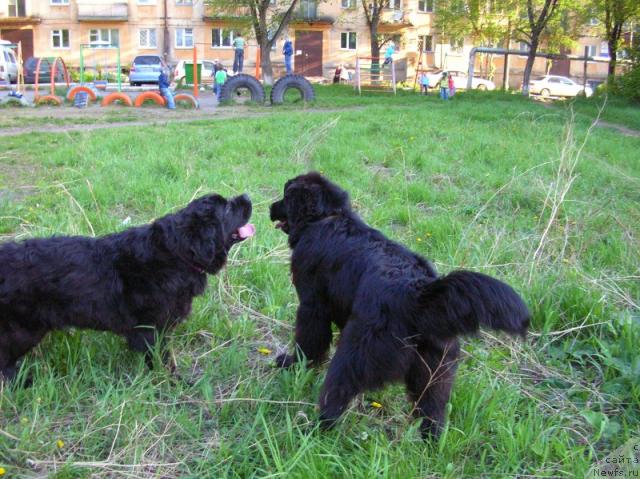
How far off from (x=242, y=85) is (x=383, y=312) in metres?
19.3

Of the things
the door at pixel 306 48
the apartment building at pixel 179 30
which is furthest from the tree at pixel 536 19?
the door at pixel 306 48

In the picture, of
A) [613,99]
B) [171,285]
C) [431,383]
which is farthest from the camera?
[613,99]

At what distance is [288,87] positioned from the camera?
20.4 m

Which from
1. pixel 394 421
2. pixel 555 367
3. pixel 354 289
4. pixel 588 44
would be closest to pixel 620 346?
pixel 555 367

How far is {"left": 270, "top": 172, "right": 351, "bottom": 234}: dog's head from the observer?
3338mm

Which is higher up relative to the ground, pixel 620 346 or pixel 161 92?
pixel 161 92

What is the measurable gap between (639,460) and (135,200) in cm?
501

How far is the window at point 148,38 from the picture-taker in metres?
47.4

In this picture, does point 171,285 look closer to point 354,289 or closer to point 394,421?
point 354,289

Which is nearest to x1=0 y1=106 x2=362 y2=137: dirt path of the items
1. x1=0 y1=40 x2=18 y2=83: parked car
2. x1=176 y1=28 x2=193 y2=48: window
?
x1=0 y1=40 x2=18 y2=83: parked car

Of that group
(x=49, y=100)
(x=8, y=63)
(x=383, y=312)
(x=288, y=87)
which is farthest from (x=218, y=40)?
(x=383, y=312)

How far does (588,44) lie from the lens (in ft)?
184

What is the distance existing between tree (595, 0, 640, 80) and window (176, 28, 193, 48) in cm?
3172

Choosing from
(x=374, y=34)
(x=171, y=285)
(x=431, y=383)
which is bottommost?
(x=431, y=383)
